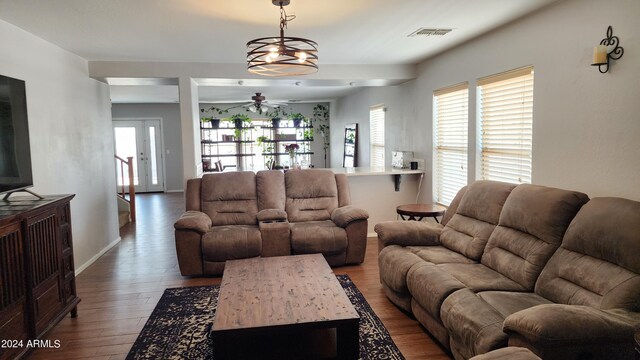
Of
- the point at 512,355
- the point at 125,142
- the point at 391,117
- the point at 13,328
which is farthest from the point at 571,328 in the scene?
the point at 125,142

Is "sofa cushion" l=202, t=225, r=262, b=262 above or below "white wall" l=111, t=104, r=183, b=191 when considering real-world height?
below

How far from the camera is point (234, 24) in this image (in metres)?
3.68

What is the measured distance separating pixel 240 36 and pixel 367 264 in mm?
2700

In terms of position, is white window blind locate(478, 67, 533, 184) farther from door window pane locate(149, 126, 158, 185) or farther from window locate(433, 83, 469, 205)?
door window pane locate(149, 126, 158, 185)

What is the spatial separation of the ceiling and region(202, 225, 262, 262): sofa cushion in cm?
193

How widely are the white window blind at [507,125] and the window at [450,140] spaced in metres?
0.35

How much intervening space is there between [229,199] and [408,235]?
2176 millimetres

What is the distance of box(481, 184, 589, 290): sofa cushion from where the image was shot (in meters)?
2.70

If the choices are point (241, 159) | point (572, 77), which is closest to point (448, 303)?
point (572, 77)

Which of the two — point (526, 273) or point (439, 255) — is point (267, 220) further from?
point (526, 273)

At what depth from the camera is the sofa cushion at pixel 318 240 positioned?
174 inches

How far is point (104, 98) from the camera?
5.79 meters

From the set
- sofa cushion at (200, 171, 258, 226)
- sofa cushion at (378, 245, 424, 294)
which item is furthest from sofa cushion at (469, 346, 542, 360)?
sofa cushion at (200, 171, 258, 226)

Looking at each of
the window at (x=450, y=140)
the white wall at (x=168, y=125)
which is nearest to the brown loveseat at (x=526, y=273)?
the window at (x=450, y=140)
